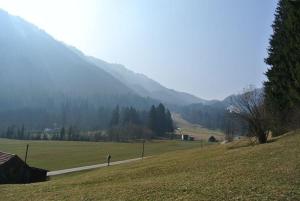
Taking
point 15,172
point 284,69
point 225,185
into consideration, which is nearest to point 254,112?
point 284,69

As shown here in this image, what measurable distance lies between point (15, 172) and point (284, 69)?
35141 mm

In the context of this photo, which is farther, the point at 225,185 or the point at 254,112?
the point at 254,112

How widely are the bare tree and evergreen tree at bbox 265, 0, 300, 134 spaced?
1128mm

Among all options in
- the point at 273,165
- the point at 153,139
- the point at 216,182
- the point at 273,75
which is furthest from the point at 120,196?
the point at 153,139

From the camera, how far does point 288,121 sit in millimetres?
43906

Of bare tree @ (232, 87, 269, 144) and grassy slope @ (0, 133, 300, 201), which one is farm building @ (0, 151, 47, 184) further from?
bare tree @ (232, 87, 269, 144)

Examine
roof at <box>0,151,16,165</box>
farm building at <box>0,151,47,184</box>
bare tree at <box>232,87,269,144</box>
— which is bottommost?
farm building at <box>0,151,47,184</box>

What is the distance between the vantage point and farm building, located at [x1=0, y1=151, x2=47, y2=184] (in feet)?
173

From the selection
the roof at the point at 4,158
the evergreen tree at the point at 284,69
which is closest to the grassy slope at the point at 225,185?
the evergreen tree at the point at 284,69

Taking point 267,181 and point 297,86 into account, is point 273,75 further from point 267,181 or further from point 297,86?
point 267,181

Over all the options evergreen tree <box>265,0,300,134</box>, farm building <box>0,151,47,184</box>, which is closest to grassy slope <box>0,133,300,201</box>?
evergreen tree <box>265,0,300,134</box>

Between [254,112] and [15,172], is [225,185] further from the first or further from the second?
[15,172]

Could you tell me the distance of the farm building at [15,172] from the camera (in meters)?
52.7

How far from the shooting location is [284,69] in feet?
150
